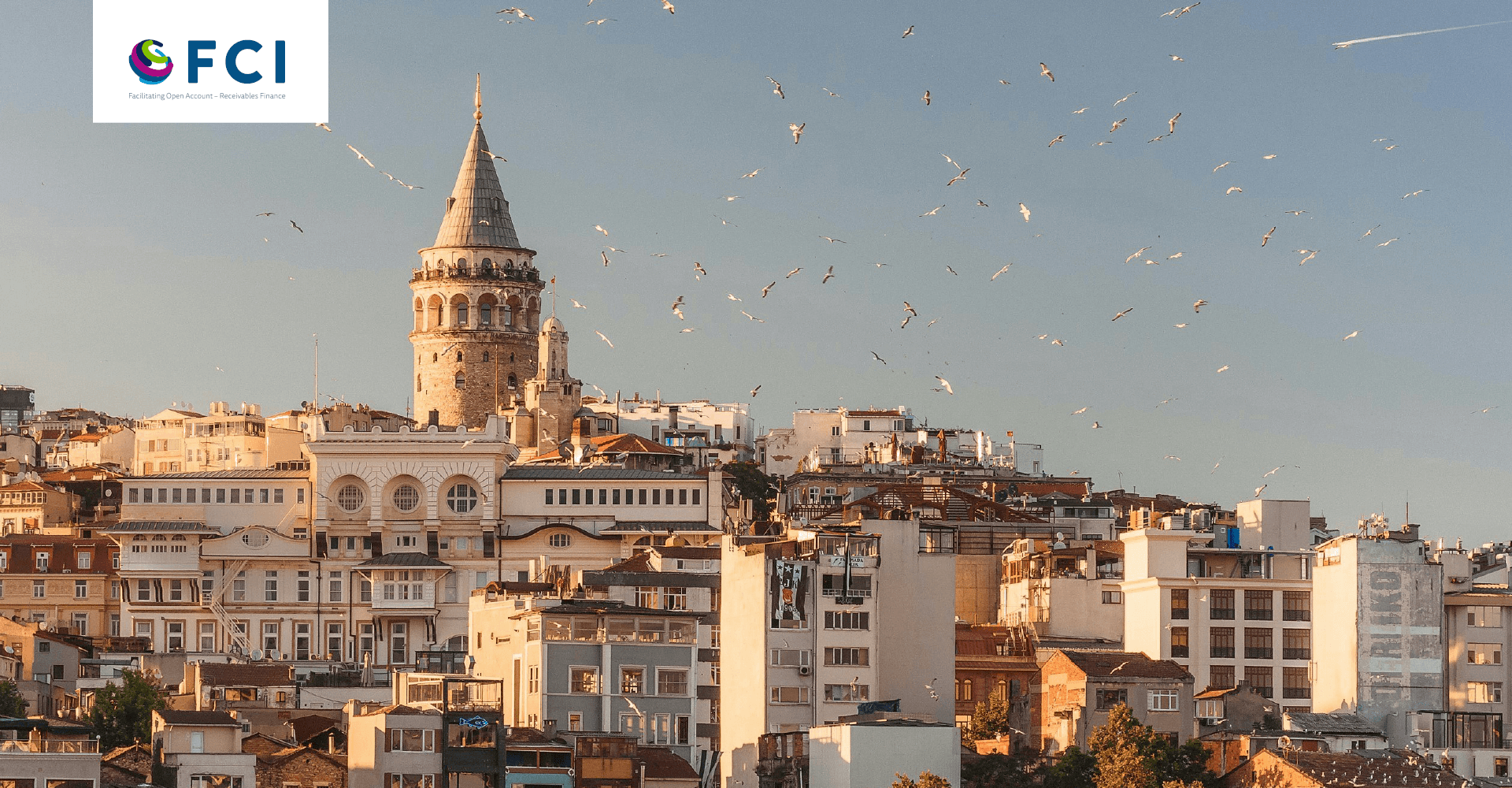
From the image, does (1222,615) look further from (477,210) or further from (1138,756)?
(477,210)

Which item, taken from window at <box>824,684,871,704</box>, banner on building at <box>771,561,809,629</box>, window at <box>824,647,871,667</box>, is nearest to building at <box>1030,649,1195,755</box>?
window at <box>824,684,871,704</box>

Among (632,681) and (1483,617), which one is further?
(1483,617)

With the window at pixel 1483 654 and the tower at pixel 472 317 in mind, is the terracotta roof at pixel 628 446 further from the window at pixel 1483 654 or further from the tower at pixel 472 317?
the window at pixel 1483 654

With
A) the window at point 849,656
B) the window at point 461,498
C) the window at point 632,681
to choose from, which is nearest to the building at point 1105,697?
the window at point 849,656

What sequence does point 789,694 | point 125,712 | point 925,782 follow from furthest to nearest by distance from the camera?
point 125,712
point 789,694
point 925,782

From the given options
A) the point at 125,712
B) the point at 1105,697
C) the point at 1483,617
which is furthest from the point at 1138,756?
the point at 125,712

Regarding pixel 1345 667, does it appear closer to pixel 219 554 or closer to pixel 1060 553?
pixel 1060 553
